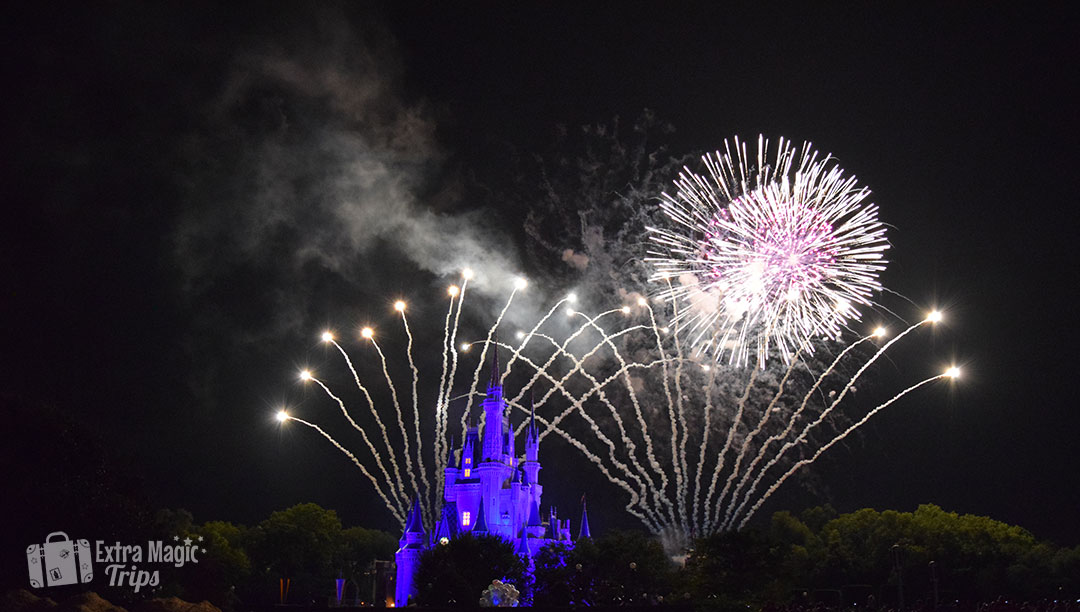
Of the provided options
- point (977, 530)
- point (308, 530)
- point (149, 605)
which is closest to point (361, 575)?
point (308, 530)

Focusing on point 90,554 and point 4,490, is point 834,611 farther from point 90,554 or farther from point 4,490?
point 4,490

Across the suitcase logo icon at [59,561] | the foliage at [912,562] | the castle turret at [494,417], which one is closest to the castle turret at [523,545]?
the castle turret at [494,417]

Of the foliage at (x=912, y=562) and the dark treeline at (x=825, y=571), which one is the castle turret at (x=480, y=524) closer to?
the dark treeline at (x=825, y=571)

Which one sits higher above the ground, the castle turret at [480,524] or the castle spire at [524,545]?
the castle turret at [480,524]

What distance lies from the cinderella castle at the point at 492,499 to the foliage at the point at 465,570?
66.8 ft

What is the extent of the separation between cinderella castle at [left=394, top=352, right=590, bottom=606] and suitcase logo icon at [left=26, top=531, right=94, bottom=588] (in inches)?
2236

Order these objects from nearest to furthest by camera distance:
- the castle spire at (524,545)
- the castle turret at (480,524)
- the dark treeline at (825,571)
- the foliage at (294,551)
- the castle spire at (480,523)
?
the dark treeline at (825,571), the foliage at (294,551), the castle turret at (480,524), the castle spire at (480,523), the castle spire at (524,545)

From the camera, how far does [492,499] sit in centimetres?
9888

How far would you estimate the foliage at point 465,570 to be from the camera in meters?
65.8

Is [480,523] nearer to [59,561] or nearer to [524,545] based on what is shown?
[524,545]

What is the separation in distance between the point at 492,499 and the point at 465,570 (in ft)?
97.9

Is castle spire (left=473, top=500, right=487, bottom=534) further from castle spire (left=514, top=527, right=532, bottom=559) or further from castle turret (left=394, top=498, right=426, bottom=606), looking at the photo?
castle turret (left=394, top=498, right=426, bottom=606)

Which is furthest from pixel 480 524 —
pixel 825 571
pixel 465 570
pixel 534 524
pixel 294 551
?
pixel 825 571

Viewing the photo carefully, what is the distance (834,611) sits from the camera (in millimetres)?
38406
